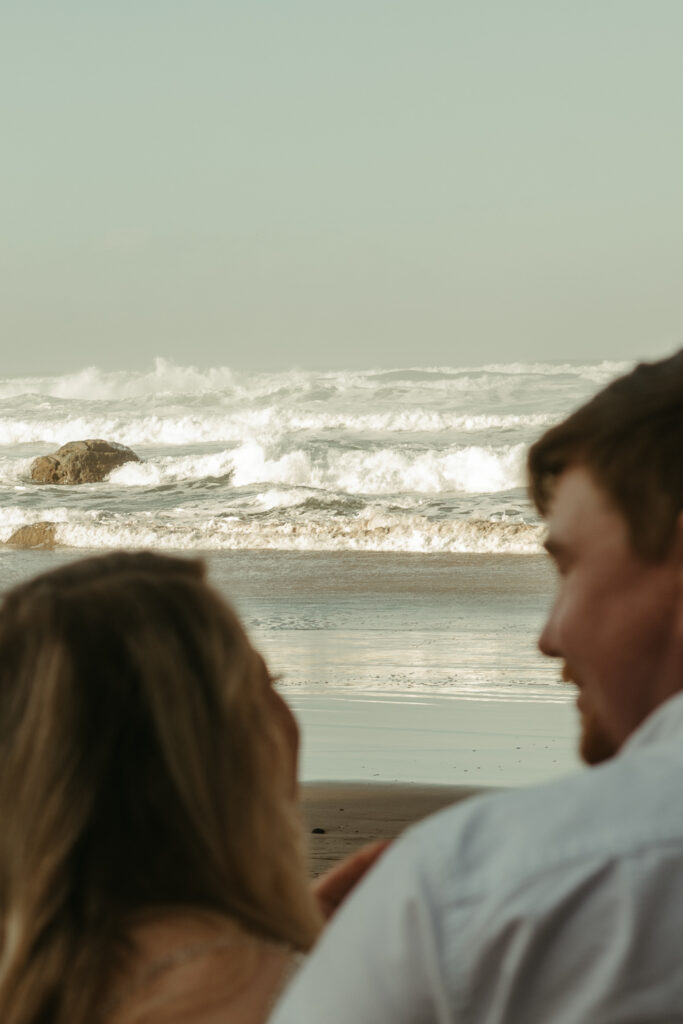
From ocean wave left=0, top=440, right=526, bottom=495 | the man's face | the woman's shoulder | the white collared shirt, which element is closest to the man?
the white collared shirt

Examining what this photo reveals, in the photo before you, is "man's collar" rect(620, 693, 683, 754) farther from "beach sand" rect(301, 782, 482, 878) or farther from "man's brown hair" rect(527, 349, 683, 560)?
"beach sand" rect(301, 782, 482, 878)

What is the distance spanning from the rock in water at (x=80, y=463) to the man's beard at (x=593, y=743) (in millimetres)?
26580

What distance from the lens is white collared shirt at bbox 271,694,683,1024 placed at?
23.5 inches

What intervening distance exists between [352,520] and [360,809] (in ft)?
47.9

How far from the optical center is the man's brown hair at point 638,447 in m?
1.07

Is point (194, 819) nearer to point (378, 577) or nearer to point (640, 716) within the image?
point (640, 716)

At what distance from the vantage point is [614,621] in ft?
3.44

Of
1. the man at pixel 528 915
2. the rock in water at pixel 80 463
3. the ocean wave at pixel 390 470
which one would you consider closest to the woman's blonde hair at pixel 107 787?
the man at pixel 528 915

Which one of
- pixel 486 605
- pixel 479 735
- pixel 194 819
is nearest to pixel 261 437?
pixel 486 605

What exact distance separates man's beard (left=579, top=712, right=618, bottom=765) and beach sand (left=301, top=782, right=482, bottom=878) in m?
3.75

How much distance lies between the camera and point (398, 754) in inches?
258

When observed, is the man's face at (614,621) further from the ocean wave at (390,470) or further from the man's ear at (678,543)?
the ocean wave at (390,470)

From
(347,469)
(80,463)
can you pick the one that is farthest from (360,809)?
(80,463)

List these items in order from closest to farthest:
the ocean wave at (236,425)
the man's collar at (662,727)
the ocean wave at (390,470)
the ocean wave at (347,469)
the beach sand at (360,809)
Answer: the man's collar at (662,727) < the beach sand at (360,809) < the ocean wave at (390,470) < the ocean wave at (347,469) < the ocean wave at (236,425)
